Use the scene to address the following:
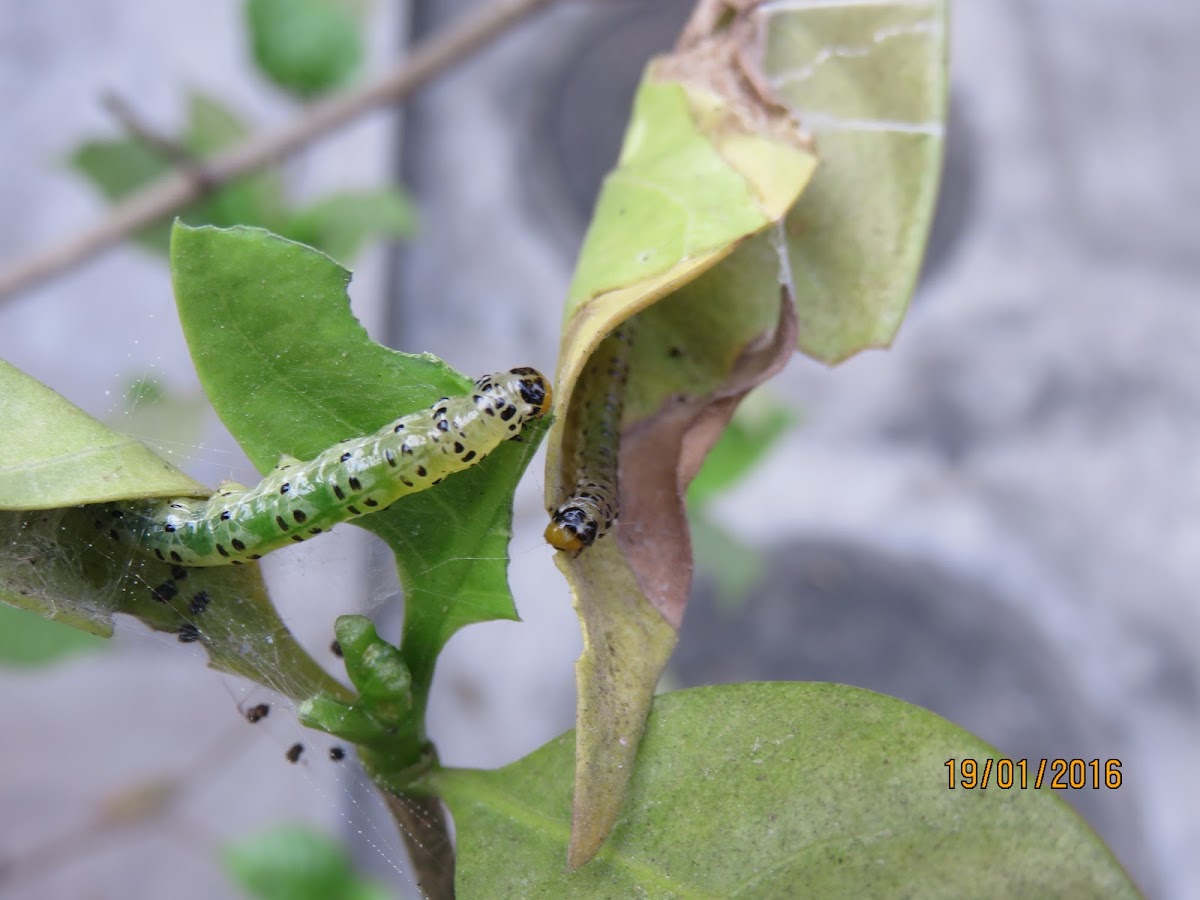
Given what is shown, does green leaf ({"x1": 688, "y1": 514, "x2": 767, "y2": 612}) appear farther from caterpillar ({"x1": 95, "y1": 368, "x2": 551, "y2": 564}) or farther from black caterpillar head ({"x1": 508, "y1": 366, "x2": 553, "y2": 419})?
caterpillar ({"x1": 95, "y1": 368, "x2": 551, "y2": 564})

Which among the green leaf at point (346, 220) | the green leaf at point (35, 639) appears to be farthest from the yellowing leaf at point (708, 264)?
the green leaf at point (35, 639)

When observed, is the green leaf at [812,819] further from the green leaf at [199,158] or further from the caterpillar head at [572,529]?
the green leaf at [199,158]

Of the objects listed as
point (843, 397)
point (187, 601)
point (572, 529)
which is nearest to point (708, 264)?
point (572, 529)

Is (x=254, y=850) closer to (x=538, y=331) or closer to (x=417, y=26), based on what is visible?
(x=538, y=331)

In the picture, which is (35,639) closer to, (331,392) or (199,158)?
(199,158)

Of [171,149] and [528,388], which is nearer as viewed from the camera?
[528,388]

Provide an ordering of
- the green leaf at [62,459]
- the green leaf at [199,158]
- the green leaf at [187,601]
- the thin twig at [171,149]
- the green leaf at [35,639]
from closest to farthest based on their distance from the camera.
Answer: the green leaf at [62,459] → the green leaf at [187,601] → the green leaf at [35,639] → the thin twig at [171,149] → the green leaf at [199,158]
